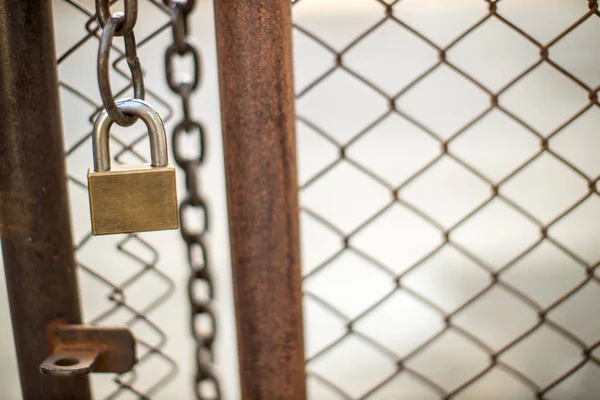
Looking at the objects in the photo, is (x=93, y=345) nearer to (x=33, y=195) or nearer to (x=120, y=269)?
(x=33, y=195)

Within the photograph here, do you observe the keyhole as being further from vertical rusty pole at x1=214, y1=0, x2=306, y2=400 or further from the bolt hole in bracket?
vertical rusty pole at x1=214, y1=0, x2=306, y2=400

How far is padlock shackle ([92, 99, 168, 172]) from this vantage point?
49 cm

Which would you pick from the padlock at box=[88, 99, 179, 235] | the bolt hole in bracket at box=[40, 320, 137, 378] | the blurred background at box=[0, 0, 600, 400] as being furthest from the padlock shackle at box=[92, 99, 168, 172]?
the blurred background at box=[0, 0, 600, 400]

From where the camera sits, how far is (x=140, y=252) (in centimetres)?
239

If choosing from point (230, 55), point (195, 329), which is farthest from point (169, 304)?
point (230, 55)

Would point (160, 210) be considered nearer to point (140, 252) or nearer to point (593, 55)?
point (140, 252)

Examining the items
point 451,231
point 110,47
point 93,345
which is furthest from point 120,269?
point 110,47

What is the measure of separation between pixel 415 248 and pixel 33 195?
6.00 ft

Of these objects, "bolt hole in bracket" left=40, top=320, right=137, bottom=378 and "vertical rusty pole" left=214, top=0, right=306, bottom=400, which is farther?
"bolt hole in bracket" left=40, top=320, right=137, bottom=378

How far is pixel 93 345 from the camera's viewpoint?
0.65 meters

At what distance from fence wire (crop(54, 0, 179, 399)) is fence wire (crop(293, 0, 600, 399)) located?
0.32m

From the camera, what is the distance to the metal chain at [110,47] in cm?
45

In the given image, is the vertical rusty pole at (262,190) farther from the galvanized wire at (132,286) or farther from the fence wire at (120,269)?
the galvanized wire at (132,286)

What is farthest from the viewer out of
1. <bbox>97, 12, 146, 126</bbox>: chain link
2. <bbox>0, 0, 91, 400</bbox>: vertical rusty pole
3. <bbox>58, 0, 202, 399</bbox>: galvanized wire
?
<bbox>58, 0, 202, 399</bbox>: galvanized wire
